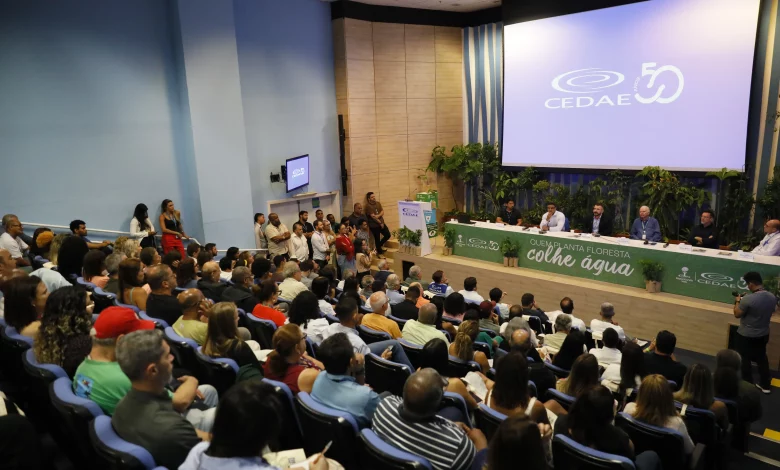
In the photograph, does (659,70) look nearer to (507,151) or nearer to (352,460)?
(507,151)

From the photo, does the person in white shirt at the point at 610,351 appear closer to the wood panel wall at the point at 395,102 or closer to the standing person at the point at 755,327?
the standing person at the point at 755,327

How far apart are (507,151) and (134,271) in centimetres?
834

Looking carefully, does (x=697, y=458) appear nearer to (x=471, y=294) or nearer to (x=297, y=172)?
(x=471, y=294)

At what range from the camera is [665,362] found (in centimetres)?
396

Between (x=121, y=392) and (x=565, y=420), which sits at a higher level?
(x=121, y=392)

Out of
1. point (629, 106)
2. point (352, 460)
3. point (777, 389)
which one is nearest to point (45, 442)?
point (352, 460)

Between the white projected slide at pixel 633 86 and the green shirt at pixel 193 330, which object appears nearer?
the green shirt at pixel 193 330

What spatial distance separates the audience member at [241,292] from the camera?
4.68 m

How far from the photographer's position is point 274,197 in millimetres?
9711

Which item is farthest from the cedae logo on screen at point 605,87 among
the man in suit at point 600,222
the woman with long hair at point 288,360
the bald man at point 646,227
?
the woman with long hair at point 288,360

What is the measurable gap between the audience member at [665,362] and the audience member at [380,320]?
1.92 metres

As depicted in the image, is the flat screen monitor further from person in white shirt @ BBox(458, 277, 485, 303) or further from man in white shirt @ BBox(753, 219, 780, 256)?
man in white shirt @ BBox(753, 219, 780, 256)

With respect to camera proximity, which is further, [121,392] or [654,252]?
[654,252]

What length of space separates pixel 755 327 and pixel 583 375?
120 inches
